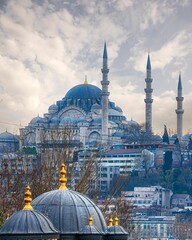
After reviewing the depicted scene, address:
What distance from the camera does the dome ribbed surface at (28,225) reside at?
14.8 metres

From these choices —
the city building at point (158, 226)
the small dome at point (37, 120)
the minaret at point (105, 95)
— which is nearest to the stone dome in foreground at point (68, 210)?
the city building at point (158, 226)

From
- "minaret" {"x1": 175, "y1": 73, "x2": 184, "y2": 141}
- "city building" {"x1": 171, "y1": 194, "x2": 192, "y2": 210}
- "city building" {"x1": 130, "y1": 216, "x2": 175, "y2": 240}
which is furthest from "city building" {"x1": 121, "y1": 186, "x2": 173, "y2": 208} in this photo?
"minaret" {"x1": 175, "y1": 73, "x2": 184, "y2": 141}

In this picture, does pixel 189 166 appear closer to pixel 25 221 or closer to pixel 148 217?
pixel 148 217

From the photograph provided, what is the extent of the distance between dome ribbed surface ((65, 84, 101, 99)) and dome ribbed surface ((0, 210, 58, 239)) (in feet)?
386

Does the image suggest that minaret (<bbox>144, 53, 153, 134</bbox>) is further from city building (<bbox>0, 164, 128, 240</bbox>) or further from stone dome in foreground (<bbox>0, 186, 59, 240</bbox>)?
stone dome in foreground (<bbox>0, 186, 59, 240</bbox>)

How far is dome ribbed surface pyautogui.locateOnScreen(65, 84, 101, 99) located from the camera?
13300 cm

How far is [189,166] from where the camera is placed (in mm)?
112938

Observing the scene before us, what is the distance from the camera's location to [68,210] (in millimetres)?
16203

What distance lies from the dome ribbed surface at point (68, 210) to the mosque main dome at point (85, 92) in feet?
381

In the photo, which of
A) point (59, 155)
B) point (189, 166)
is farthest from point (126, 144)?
point (59, 155)

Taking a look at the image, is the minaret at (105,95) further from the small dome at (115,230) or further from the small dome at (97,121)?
the small dome at (115,230)

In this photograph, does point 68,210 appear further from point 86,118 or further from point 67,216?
point 86,118

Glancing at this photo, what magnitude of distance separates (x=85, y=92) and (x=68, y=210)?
118 m

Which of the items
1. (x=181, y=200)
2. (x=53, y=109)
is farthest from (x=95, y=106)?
(x=181, y=200)
